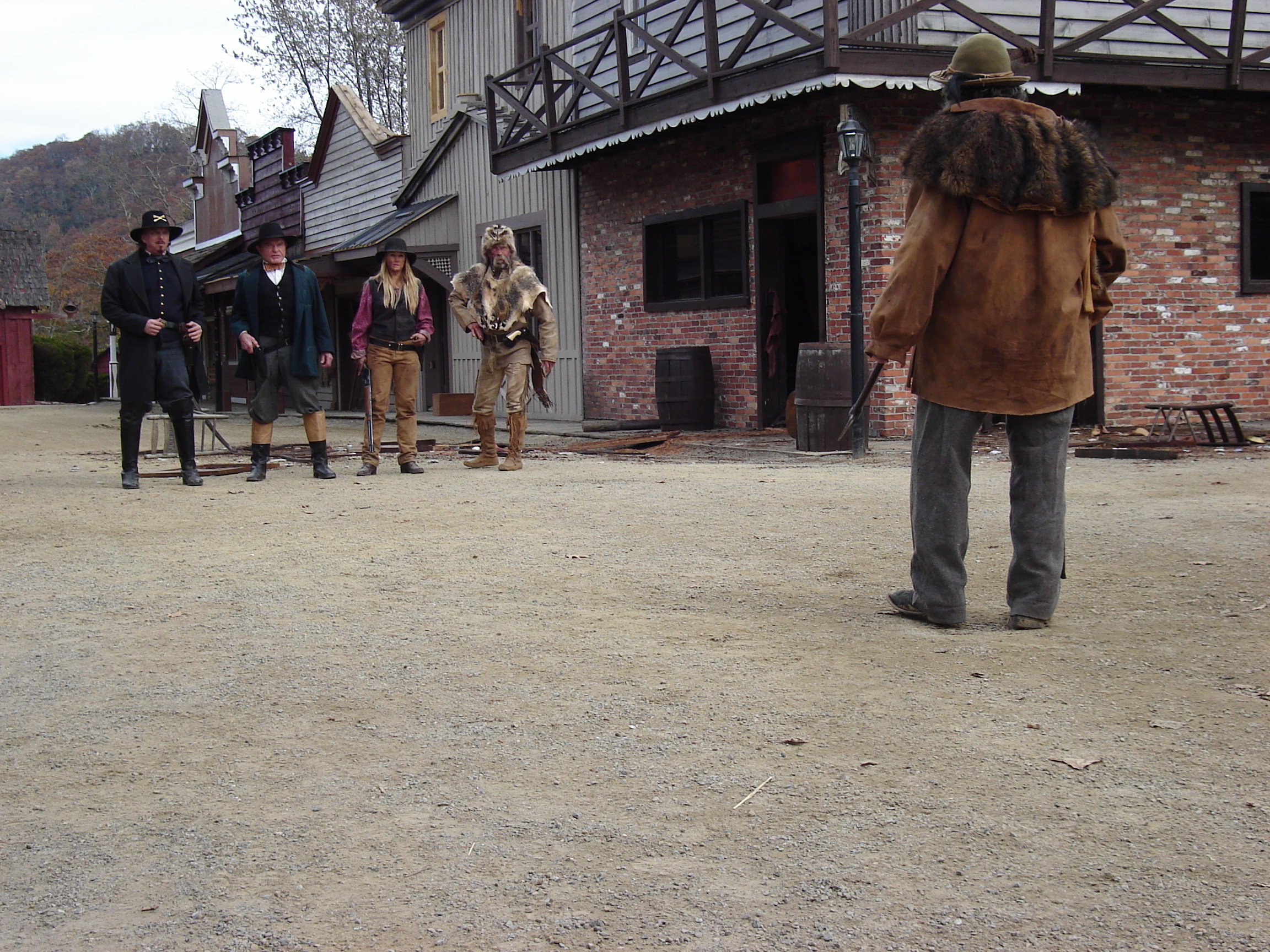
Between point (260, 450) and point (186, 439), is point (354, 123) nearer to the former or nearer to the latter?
point (260, 450)

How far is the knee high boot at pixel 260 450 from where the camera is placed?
10.5 m

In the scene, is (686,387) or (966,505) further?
(686,387)

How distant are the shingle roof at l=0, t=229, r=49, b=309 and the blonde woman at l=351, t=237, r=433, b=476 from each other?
3392 cm

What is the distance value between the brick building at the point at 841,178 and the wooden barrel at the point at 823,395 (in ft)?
4.33

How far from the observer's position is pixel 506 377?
10836 millimetres

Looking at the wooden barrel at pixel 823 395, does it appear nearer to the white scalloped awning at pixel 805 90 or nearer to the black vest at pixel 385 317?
the white scalloped awning at pixel 805 90

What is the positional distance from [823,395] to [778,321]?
3166 millimetres

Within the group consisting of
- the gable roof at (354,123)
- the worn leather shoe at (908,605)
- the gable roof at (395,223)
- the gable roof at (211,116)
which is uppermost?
the gable roof at (211,116)

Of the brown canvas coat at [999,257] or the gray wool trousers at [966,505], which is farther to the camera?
the gray wool trousers at [966,505]

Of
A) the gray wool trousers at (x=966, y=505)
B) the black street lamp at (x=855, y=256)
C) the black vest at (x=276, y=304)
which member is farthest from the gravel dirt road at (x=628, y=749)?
the black street lamp at (x=855, y=256)

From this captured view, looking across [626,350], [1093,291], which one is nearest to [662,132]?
[626,350]

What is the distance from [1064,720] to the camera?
3676 mm

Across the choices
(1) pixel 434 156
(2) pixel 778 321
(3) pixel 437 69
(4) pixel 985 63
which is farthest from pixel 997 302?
(3) pixel 437 69

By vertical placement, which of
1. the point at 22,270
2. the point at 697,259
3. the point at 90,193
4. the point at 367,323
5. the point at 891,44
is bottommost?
the point at 367,323
